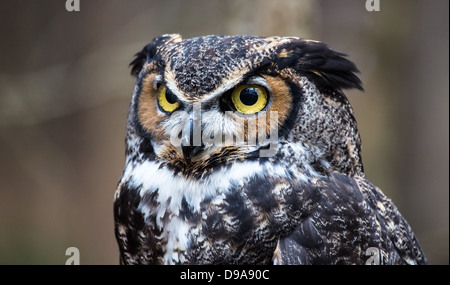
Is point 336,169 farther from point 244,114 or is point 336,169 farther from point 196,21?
point 196,21

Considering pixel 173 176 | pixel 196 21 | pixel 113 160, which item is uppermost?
pixel 196 21

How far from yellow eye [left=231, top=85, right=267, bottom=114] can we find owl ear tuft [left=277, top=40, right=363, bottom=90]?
0.47ft

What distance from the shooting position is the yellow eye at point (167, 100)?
6.60ft

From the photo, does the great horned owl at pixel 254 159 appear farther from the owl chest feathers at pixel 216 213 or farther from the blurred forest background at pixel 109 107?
the blurred forest background at pixel 109 107

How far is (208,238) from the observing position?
199cm

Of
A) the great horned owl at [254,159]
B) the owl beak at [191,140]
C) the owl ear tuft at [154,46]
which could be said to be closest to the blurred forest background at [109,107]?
the owl ear tuft at [154,46]

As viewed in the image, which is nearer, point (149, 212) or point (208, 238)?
point (208, 238)

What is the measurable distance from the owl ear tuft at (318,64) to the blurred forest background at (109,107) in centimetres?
256

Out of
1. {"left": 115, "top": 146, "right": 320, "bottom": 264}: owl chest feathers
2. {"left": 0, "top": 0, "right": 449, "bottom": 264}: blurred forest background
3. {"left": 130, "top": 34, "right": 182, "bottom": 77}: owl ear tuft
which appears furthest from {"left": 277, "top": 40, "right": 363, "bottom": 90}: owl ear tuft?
{"left": 0, "top": 0, "right": 449, "bottom": 264}: blurred forest background

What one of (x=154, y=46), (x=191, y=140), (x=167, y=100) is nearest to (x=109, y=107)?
(x=154, y=46)

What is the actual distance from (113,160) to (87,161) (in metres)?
0.26
